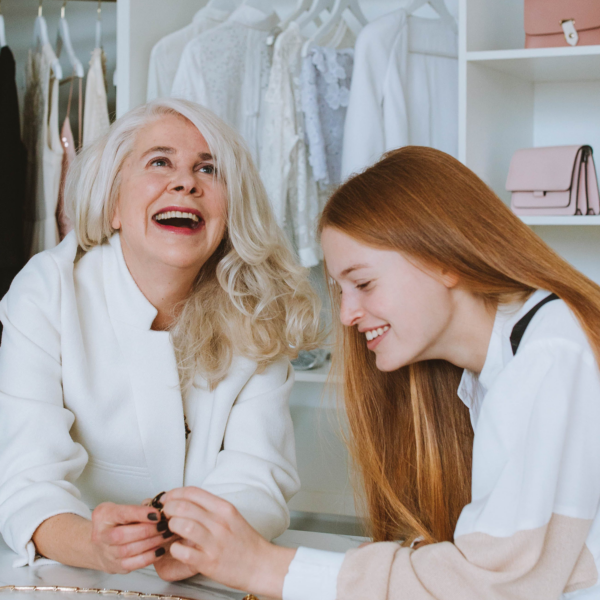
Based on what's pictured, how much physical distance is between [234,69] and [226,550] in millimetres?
1683

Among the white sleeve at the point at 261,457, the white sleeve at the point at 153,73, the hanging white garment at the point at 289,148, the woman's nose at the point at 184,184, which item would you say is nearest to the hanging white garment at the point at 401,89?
the hanging white garment at the point at 289,148

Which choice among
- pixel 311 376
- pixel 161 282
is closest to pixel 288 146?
pixel 311 376

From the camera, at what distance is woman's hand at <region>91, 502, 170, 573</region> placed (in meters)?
0.88

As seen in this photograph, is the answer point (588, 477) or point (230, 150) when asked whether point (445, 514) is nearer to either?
point (588, 477)

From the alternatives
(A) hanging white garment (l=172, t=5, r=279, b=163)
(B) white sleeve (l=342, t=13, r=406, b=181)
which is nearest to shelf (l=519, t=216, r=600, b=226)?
(B) white sleeve (l=342, t=13, r=406, b=181)

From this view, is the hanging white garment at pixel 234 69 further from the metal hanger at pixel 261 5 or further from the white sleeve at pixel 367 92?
the white sleeve at pixel 367 92

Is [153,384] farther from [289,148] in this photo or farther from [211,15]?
[211,15]

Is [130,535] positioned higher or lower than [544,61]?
lower

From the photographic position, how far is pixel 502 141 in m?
2.12

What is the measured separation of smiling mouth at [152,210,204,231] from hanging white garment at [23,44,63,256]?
1030mm

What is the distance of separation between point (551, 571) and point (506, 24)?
1.88 metres

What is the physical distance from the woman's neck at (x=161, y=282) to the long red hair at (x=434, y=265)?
0.30 m

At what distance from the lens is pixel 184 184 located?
1249mm

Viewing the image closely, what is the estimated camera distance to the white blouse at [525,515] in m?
0.75
